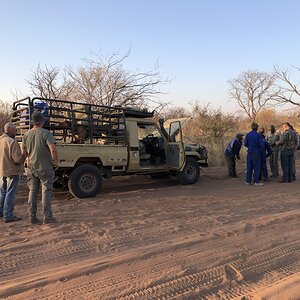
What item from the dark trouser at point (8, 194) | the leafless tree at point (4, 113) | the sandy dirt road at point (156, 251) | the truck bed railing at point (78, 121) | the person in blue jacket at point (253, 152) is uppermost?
the leafless tree at point (4, 113)

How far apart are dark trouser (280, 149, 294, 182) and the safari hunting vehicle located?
2.79 m

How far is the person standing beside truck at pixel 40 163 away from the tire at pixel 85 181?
2316 millimetres

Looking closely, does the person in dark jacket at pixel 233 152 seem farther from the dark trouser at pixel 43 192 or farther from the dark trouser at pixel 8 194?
the dark trouser at pixel 8 194

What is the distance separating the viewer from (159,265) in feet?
13.2

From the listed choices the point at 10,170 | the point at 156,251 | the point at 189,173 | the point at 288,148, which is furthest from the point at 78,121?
the point at 288,148

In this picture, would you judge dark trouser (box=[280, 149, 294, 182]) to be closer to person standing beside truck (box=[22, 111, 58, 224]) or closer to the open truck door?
the open truck door

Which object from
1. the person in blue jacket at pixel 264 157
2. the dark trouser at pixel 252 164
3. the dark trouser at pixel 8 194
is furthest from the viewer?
the person in blue jacket at pixel 264 157

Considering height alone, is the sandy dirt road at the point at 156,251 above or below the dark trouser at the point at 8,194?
below

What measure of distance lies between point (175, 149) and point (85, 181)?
3138 mm

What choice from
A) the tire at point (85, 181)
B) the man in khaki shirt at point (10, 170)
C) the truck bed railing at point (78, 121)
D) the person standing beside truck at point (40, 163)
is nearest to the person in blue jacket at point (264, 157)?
the truck bed railing at point (78, 121)

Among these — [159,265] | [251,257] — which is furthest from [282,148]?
[159,265]

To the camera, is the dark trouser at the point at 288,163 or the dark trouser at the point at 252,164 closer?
the dark trouser at the point at 252,164

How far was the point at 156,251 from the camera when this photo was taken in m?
4.46

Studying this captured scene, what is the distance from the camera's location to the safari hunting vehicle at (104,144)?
8.25m
